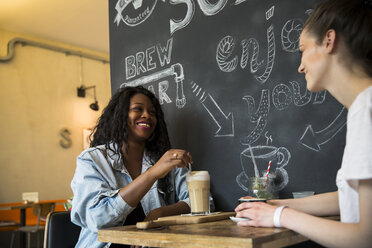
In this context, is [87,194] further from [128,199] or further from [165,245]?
[165,245]

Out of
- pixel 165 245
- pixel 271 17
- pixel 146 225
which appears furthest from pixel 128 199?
pixel 271 17

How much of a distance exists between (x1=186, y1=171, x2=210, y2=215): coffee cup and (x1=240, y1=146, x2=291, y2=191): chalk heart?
0.40 m

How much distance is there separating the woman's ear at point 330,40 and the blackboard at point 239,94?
0.64 metres

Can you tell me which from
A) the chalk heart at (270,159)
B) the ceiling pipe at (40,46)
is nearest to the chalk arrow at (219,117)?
the chalk heart at (270,159)

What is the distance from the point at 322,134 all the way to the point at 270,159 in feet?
1.06

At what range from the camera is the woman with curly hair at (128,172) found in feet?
5.81

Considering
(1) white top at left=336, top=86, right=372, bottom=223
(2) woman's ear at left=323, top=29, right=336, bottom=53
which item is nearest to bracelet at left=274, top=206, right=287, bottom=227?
(1) white top at left=336, top=86, right=372, bottom=223

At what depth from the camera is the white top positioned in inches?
36.6

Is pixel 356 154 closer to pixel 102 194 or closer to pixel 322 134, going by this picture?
pixel 322 134

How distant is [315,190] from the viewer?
1762 mm

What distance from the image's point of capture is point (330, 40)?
3.72ft

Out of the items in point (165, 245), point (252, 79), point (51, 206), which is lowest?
point (51, 206)

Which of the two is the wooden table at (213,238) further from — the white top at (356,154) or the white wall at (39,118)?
the white wall at (39,118)

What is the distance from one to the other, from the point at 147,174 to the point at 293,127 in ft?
2.58
